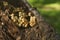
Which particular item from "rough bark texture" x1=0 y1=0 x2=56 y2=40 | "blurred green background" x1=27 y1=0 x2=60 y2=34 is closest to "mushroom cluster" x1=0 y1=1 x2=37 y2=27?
"rough bark texture" x1=0 y1=0 x2=56 y2=40

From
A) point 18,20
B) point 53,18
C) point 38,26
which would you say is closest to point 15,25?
point 18,20

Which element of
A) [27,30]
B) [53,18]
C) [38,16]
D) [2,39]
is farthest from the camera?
[53,18]

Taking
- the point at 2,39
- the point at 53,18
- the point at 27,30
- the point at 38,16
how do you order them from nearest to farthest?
the point at 2,39
the point at 27,30
the point at 38,16
the point at 53,18

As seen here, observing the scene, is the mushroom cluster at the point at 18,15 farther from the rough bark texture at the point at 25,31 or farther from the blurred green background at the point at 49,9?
the blurred green background at the point at 49,9

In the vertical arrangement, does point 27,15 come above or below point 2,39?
above

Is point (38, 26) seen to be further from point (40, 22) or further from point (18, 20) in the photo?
point (18, 20)

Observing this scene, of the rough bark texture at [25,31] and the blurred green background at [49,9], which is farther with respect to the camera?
the blurred green background at [49,9]

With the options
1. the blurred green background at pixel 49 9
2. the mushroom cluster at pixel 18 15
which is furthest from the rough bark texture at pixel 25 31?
the blurred green background at pixel 49 9
